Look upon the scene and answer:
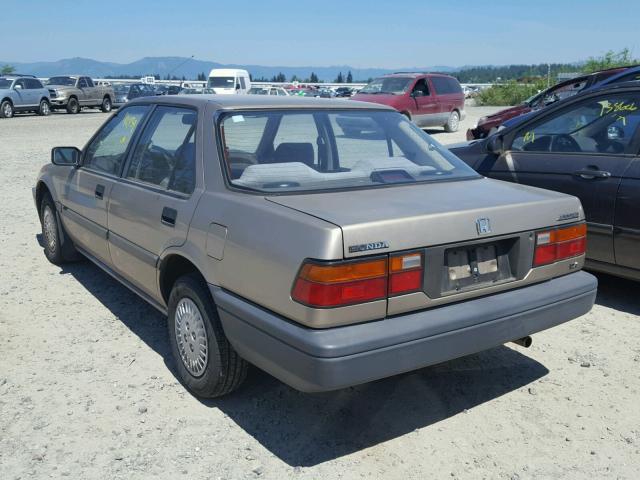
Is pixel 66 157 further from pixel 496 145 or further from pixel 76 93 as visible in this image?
pixel 76 93

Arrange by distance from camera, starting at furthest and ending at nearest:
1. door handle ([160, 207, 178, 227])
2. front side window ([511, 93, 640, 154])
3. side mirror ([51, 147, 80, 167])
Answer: side mirror ([51, 147, 80, 167])
front side window ([511, 93, 640, 154])
door handle ([160, 207, 178, 227])

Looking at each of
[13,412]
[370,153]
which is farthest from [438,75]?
[13,412]

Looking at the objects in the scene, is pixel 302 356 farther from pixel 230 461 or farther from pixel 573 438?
pixel 573 438

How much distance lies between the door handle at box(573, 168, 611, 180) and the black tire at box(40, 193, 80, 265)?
14.2 feet

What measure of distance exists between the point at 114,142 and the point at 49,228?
1737 mm

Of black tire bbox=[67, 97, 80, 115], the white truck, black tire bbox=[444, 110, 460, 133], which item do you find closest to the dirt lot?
black tire bbox=[444, 110, 460, 133]

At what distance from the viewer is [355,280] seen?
2.74 meters

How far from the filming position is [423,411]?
3494 millimetres

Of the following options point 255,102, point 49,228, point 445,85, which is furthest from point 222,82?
point 255,102

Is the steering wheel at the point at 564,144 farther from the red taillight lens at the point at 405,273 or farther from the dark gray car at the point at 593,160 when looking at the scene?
the red taillight lens at the point at 405,273

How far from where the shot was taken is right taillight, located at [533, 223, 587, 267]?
3363 mm

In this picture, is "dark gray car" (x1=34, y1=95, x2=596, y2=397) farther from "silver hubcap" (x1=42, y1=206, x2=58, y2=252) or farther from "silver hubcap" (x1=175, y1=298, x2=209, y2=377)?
"silver hubcap" (x1=42, y1=206, x2=58, y2=252)

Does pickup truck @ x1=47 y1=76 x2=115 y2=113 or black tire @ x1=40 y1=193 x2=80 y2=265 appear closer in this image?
black tire @ x1=40 y1=193 x2=80 y2=265

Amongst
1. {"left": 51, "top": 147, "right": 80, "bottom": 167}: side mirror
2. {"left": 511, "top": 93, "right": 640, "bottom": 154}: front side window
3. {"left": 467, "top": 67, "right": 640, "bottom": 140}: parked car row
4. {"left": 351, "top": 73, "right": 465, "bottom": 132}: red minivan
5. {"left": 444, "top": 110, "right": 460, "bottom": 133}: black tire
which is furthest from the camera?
{"left": 444, "top": 110, "right": 460, "bottom": 133}: black tire
